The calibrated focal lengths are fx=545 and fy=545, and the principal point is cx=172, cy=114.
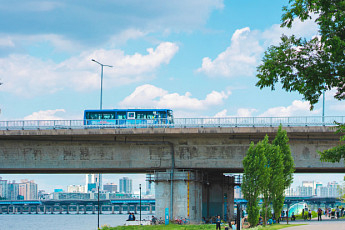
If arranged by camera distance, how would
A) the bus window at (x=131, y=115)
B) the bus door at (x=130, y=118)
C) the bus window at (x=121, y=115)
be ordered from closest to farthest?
the bus door at (x=130, y=118) → the bus window at (x=131, y=115) → the bus window at (x=121, y=115)

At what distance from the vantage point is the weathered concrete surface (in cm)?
5891

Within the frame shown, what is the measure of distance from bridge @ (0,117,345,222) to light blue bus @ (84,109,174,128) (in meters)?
4.76

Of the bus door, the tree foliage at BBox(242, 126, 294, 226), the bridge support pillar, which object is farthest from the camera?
the bridge support pillar

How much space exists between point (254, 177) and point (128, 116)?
1906 cm

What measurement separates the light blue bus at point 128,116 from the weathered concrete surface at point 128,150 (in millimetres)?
4643

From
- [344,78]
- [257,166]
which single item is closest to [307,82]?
[344,78]

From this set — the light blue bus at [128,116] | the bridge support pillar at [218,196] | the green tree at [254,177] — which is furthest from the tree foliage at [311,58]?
the bridge support pillar at [218,196]

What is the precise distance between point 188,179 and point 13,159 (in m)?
19.4

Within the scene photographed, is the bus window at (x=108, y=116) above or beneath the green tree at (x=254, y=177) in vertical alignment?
above

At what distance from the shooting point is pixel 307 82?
21.2 m

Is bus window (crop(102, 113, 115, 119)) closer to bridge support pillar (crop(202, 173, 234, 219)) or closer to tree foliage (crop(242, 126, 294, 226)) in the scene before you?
bridge support pillar (crop(202, 173, 234, 219))

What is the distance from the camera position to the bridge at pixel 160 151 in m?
58.1

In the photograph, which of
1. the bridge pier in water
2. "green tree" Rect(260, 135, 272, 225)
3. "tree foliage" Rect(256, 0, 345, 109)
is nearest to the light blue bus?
the bridge pier in water

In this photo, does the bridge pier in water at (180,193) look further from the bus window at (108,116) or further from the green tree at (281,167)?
the bus window at (108,116)
